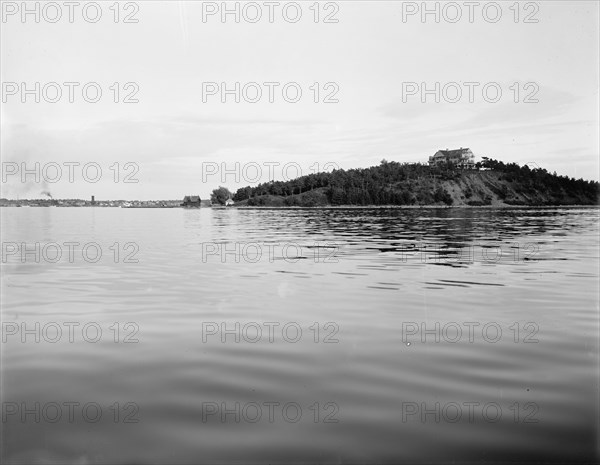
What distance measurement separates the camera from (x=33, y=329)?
43.3 feet

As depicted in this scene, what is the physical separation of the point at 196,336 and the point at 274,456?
6221 millimetres

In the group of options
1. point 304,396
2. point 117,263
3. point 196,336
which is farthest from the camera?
point 117,263

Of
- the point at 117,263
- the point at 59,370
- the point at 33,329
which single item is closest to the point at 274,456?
the point at 59,370

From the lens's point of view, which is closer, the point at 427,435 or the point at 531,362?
the point at 427,435

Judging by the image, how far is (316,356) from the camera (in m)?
10.8

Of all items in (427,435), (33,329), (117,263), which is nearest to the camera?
(427,435)

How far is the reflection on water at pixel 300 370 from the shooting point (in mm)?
6832

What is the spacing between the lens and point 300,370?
385 inches

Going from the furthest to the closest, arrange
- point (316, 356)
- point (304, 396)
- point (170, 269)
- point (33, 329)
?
1. point (170, 269)
2. point (33, 329)
3. point (316, 356)
4. point (304, 396)

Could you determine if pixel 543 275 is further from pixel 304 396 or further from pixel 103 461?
pixel 103 461

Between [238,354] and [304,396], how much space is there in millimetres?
2725

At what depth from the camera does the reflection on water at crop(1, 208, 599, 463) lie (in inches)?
269

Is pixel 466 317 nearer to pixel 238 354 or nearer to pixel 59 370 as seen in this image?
pixel 238 354

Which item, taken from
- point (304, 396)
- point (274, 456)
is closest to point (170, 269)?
point (304, 396)
